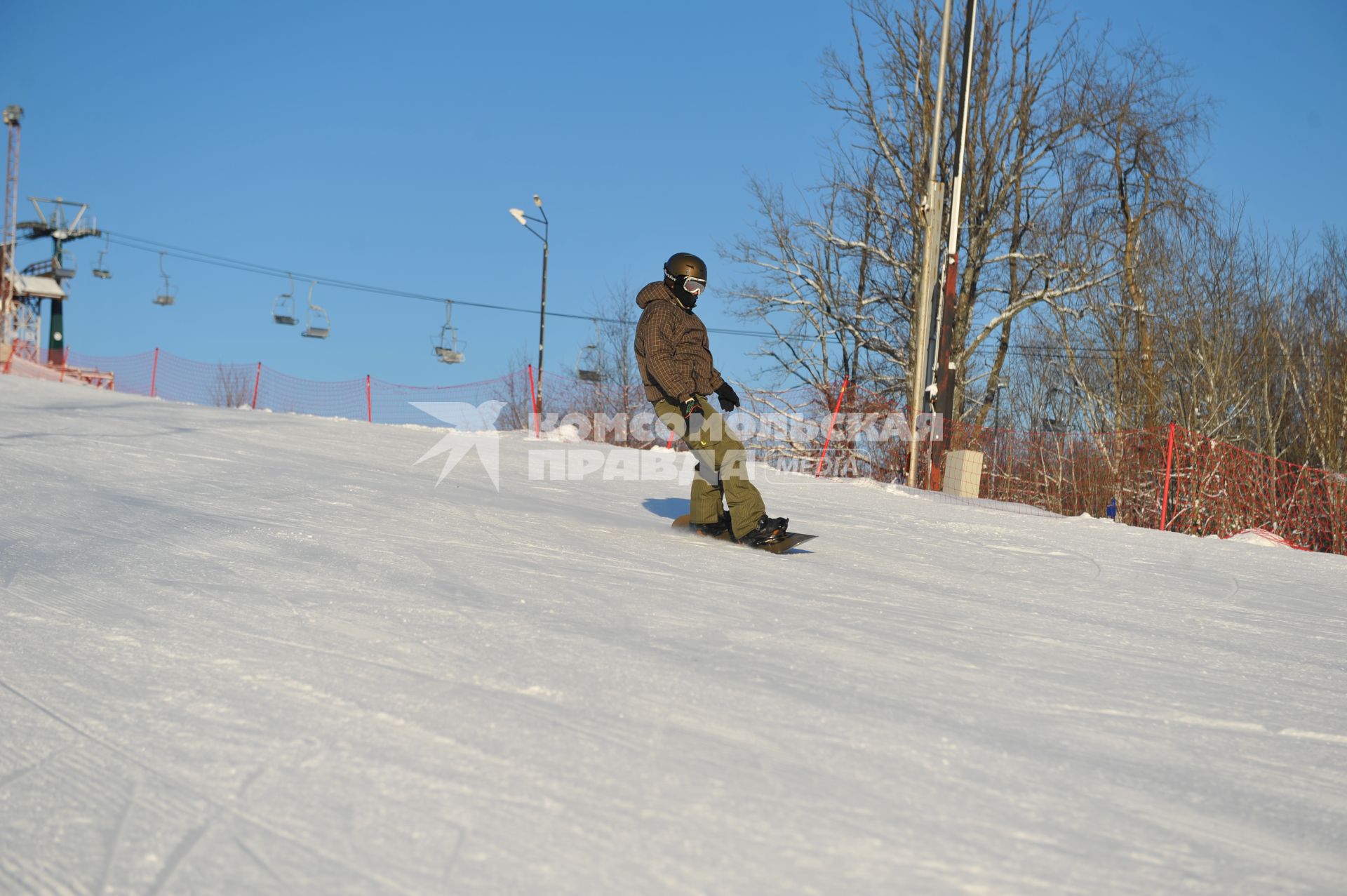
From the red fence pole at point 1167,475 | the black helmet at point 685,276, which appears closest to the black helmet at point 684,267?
the black helmet at point 685,276

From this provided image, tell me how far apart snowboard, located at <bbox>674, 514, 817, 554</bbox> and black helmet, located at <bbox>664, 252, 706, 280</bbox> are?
4.82 ft

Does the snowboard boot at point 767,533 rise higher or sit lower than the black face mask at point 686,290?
lower

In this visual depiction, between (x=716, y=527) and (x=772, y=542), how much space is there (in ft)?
1.80

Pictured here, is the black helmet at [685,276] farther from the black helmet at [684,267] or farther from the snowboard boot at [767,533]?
the snowboard boot at [767,533]

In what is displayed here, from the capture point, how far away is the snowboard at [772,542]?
5625 mm

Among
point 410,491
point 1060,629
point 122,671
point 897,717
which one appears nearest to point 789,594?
point 1060,629

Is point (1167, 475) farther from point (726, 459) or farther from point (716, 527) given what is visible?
point (726, 459)

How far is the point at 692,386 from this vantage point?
5.75 meters

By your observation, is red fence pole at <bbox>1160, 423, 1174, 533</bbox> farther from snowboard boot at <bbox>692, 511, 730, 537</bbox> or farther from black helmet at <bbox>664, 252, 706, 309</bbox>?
black helmet at <bbox>664, 252, 706, 309</bbox>

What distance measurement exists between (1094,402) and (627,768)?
2373 centimetres

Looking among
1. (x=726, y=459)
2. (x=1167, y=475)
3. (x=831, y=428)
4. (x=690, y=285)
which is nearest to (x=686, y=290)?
(x=690, y=285)

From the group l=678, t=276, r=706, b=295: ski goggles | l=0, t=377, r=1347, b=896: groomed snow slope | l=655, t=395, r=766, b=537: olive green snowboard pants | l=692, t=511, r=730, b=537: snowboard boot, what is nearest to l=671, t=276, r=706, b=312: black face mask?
l=678, t=276, r=706, b=295: ski goggles

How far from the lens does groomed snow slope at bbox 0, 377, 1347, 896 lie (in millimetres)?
1806

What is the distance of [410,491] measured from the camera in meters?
7.03
